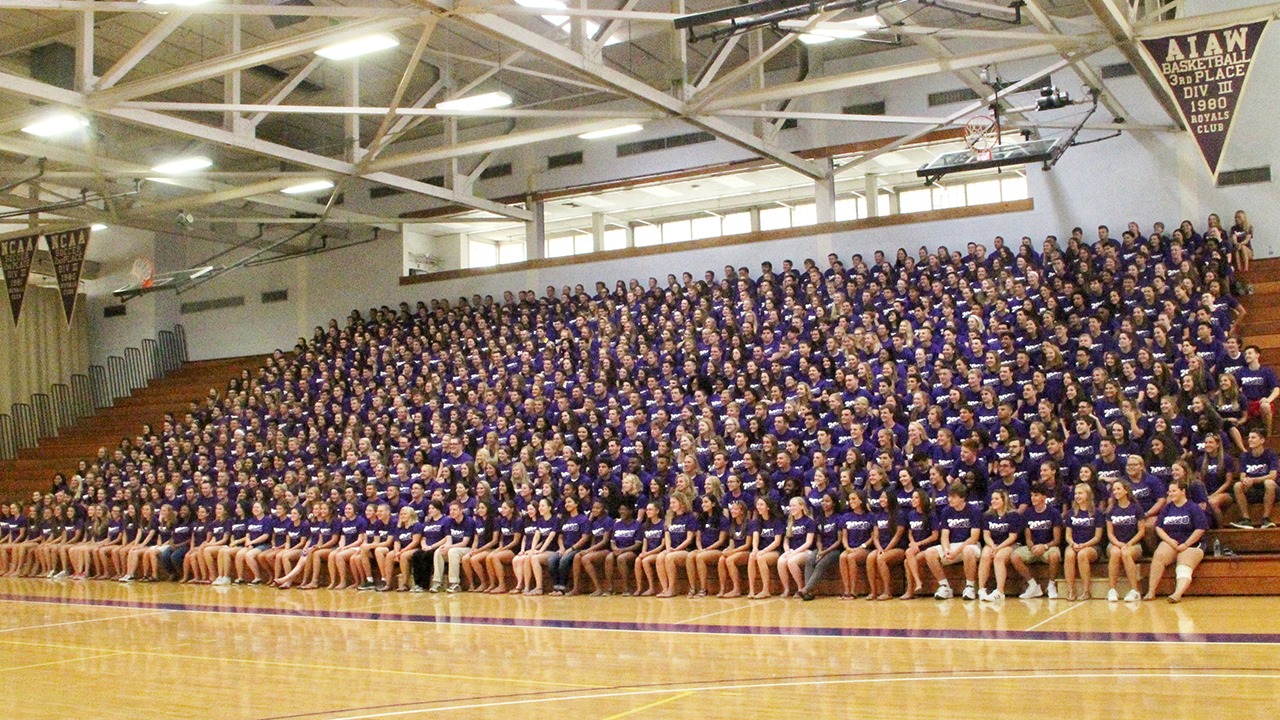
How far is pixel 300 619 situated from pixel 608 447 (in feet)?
13.5

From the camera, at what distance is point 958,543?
35.5 feet

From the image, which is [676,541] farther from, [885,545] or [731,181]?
[731,181]

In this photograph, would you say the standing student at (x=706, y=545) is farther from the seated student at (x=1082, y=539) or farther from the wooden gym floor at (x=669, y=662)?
the seated student at (x=1082, y=539)

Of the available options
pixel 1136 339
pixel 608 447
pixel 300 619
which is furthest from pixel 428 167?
pixel 1136 339

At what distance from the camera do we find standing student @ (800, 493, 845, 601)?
11.3 m

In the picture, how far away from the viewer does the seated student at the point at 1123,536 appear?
986cm

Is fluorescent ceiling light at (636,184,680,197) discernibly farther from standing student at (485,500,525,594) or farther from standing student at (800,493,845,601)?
standing student at (800,493,845,601)

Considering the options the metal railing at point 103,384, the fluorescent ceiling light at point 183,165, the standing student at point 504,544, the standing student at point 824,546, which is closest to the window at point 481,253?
the metal railing at point 103,384

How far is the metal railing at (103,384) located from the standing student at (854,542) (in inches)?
718

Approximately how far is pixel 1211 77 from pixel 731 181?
1096 centimetres

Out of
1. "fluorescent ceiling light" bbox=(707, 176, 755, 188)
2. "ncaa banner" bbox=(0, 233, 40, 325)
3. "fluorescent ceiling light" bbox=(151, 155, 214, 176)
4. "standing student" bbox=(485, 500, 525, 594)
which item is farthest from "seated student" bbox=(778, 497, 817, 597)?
"ncaa banner" bbox=(0, 233, 40, 325)

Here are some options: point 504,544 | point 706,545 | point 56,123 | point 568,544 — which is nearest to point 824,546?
point 706,545

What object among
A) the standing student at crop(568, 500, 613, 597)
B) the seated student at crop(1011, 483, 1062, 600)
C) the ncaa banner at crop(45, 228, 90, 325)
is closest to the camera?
the seated student at crop(1011, 483, 1062, 600)

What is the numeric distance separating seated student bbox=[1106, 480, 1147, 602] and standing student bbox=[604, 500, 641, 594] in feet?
15.8
